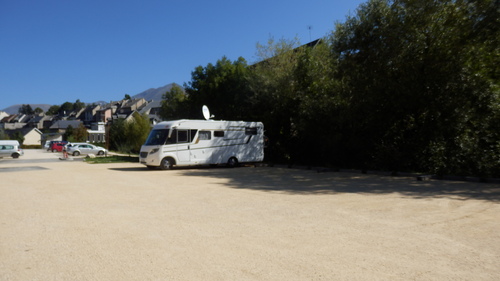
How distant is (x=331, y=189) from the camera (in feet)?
37.4

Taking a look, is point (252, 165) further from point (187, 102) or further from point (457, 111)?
point (457, 111)

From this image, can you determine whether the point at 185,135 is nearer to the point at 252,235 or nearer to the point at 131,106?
the point at 252,235

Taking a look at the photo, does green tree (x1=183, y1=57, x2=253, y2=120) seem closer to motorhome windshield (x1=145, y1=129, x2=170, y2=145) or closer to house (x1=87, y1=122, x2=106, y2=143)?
motorhome windshield (x1=145, y1=129, x2=170, y2=145)

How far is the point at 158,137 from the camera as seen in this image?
1903 centimetres

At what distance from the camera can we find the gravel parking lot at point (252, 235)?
4289 millimetres

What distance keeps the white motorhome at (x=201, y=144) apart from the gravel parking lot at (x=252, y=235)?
27.4 feet

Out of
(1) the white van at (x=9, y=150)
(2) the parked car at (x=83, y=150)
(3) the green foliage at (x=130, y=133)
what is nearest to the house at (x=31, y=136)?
(3) the green foliage at (x=130, y=133)

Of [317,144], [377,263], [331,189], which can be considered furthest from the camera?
[317,144]

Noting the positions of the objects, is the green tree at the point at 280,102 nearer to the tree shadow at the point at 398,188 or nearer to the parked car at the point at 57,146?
the tree shadow at the point at 398,188

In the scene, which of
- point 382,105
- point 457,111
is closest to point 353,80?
point 382,105

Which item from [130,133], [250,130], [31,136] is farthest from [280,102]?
[31,136]

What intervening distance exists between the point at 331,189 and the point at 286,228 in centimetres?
539

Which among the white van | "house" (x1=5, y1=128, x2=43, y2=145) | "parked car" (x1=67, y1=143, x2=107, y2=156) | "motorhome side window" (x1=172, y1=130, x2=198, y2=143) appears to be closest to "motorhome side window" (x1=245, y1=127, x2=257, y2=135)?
"motorhome side window" (x1=172, y1=130, x2=198, y2=143)

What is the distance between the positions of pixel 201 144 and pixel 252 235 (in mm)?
14100
